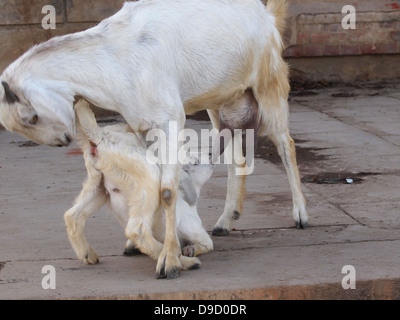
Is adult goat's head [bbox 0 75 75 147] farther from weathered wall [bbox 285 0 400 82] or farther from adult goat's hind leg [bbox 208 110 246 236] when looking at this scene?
weathered wall [bbox 285 0 400 82]

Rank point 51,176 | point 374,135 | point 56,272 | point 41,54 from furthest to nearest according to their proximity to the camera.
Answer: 1. point 374,135
2. point 51,176
3. point 56,272
4. point 41,54

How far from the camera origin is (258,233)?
5.28 meters

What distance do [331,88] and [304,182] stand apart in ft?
17.6

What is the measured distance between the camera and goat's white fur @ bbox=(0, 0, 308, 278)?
13.6ft

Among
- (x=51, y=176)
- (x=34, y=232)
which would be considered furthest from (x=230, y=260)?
(x=51, y=176)

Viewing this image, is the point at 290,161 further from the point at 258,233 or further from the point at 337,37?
the point at 337,37

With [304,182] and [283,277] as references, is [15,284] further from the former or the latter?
[304,182]

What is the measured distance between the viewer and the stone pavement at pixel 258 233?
4184mm

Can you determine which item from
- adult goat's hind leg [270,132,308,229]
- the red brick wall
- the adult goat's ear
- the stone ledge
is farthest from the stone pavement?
the red brick wall

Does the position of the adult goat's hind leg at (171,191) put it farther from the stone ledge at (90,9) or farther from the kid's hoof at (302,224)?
the stone ledge at (90,9)

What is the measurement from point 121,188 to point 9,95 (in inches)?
32.7

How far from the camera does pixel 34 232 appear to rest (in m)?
5.34

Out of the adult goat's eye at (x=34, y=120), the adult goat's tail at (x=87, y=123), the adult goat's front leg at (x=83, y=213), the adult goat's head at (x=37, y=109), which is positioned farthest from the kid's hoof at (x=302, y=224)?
the adult goat's eye at (x=34, y=120)

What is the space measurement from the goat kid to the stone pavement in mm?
192
